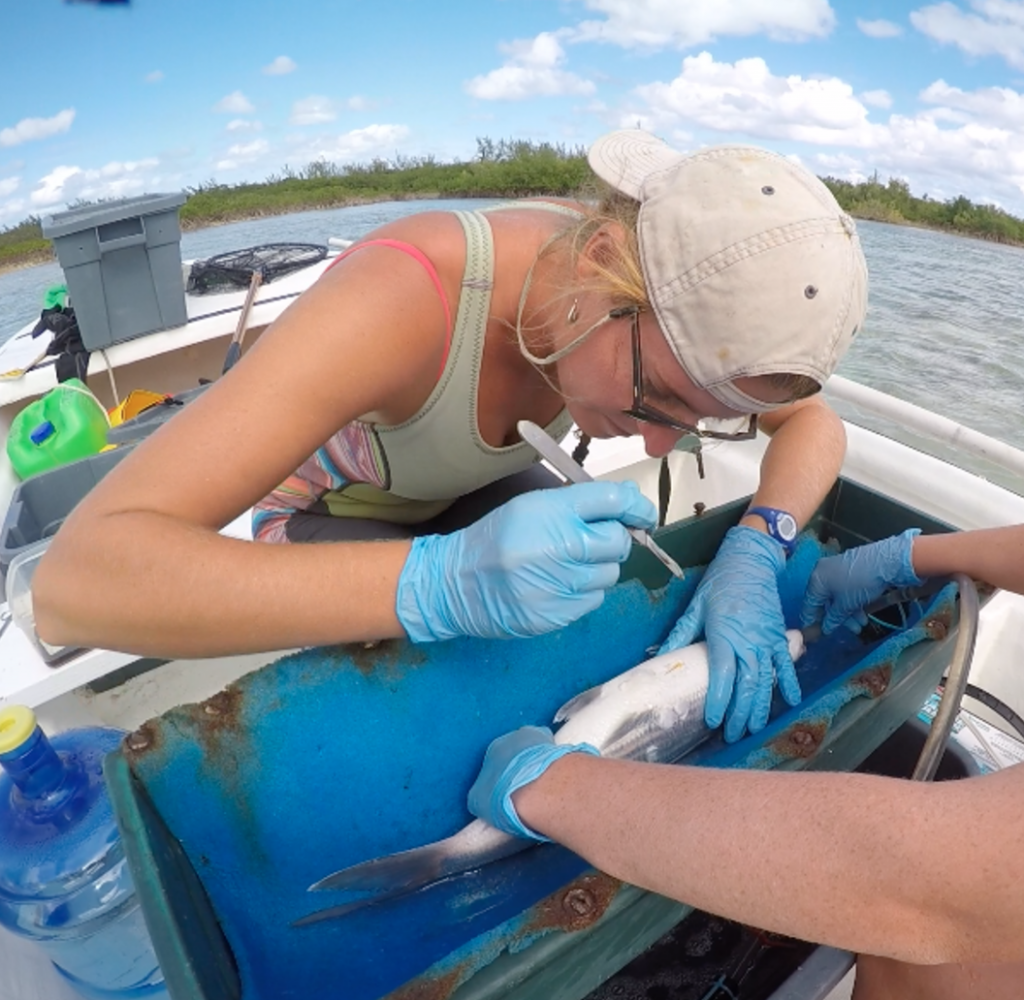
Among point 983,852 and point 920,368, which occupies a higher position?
point 983,852

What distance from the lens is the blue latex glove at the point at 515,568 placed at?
1212 millimetres

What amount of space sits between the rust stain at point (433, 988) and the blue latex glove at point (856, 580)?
4.23ft

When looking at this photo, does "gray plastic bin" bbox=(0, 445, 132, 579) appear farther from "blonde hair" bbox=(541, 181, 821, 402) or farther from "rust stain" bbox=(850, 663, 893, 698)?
"rust stain" bbox=(850, 663, 893, 698)

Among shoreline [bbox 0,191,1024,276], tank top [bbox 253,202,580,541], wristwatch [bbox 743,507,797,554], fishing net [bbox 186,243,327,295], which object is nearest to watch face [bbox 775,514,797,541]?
wristwatch [bbox 743,507,797,554]

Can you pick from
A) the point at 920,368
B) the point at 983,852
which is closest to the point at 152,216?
the point at 983,852

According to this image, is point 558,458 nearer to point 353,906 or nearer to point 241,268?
point 353,906

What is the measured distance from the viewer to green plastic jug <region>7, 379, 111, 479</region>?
2678 millimetres

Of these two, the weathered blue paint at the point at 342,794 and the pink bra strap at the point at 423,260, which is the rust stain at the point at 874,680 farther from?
the pink bra strap at the point at 423,260

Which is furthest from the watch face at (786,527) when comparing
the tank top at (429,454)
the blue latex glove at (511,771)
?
the blue latex glove at (511,771)

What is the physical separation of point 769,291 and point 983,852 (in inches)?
33.0

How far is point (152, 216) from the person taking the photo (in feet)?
10.6

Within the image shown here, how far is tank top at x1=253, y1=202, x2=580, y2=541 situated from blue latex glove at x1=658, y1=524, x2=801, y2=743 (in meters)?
0.58

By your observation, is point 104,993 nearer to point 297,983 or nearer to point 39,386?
point 297,983

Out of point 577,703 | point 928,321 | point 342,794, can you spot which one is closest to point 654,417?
point 577,703
